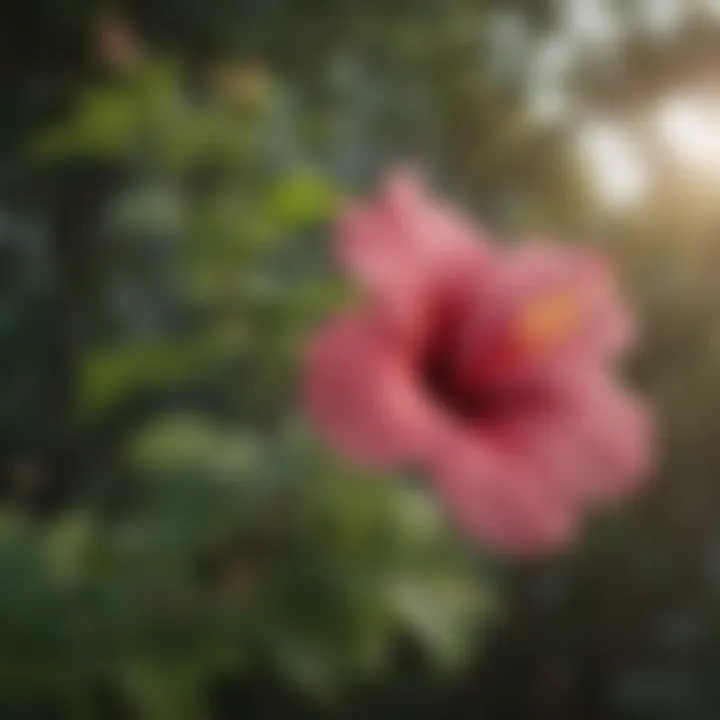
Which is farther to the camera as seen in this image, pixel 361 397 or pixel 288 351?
pixel 288 351

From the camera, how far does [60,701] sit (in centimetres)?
64

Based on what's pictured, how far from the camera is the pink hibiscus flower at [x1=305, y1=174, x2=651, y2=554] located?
55 centimetres

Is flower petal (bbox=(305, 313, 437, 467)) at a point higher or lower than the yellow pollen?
lower

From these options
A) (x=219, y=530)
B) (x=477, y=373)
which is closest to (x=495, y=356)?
(x=477, y=373)

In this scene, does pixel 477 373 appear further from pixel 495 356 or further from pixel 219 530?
pixel 219 530

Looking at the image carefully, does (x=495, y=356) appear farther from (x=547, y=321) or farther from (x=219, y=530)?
(x=219, y=530)

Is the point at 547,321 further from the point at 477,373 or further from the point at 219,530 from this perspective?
the point at 219,530

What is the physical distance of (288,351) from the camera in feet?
2.13

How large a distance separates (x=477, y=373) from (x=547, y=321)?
0.04m

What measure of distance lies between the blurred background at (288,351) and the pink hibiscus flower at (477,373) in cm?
5

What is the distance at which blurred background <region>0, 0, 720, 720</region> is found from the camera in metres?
0.64

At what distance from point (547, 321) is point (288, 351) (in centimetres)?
12

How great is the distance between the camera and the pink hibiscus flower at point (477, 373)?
551 millimetres

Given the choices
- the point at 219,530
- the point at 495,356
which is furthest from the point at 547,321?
the point at 219,530
